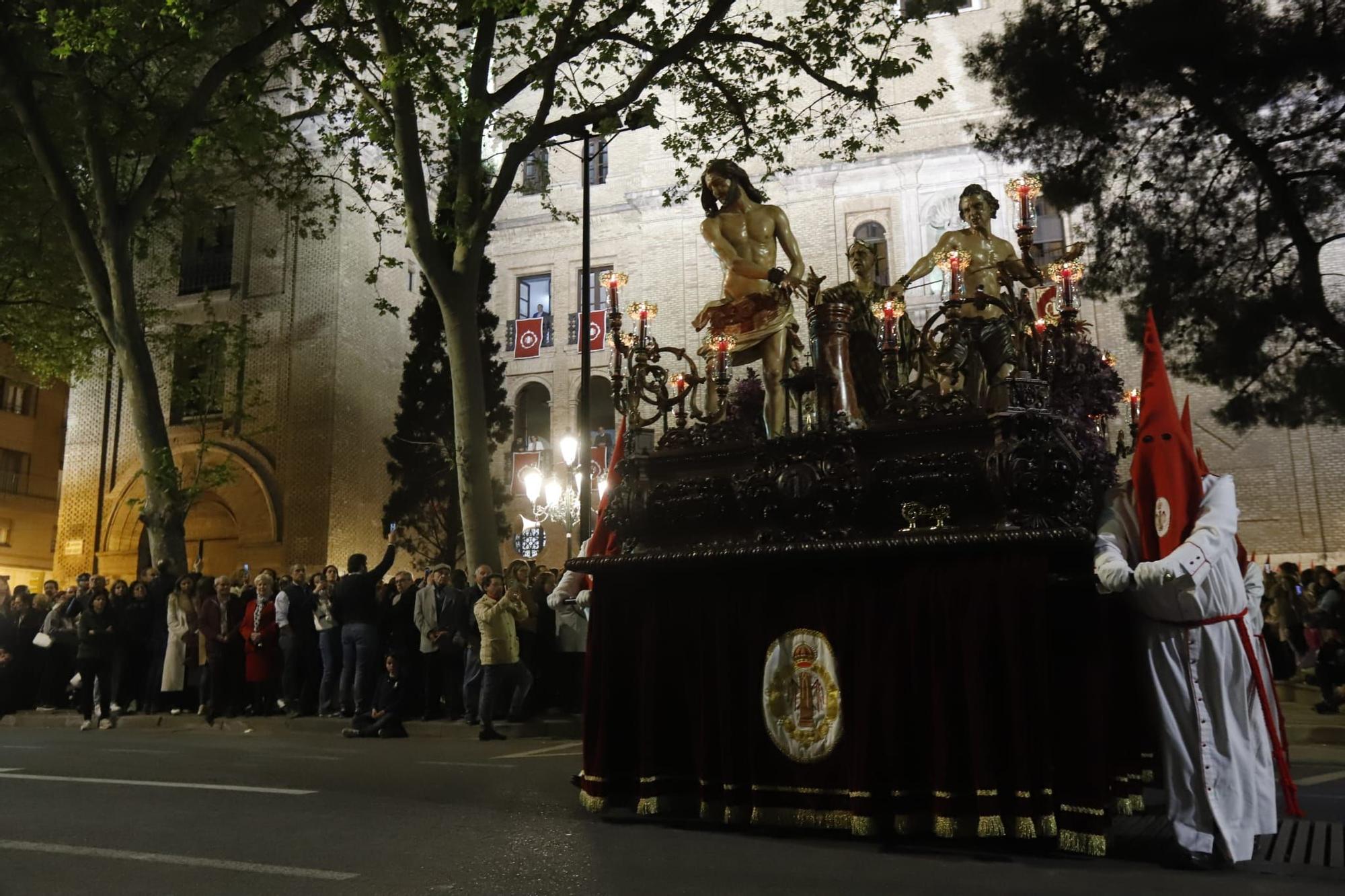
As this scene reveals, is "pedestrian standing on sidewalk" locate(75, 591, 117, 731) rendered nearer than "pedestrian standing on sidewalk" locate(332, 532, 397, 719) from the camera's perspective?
No

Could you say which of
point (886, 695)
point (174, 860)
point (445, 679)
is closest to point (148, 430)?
point (445, 679)

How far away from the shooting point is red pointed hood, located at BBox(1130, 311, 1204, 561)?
5168 millimetres

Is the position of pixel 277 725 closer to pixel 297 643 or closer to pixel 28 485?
pixel 297 643

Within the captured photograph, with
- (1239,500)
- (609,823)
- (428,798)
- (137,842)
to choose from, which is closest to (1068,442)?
(609,823)

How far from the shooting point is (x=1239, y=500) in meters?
25.4

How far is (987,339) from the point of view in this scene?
720 centimetres

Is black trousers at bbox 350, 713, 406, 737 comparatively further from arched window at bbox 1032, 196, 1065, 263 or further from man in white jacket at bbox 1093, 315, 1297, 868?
arched window at bbox 1032, 196, 1065, 263

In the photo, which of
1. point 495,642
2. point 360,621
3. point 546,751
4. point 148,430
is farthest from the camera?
point 148,430

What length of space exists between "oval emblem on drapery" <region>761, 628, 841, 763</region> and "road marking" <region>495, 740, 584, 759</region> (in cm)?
474

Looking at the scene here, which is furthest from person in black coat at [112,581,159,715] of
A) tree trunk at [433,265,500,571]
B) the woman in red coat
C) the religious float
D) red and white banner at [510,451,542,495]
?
red and white banner at [510,451,542,495]

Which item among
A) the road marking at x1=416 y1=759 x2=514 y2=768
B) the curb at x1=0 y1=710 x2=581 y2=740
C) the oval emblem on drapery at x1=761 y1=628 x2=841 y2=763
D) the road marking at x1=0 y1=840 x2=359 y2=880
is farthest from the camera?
the curb at x1=0 y1=710 x2=581 y2=740

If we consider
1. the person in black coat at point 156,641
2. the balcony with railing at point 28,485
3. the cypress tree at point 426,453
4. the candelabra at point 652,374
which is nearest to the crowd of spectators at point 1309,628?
the candelabra at point 652,374

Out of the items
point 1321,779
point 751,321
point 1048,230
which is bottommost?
point 1321,779

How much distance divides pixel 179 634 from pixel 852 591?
12.1m
